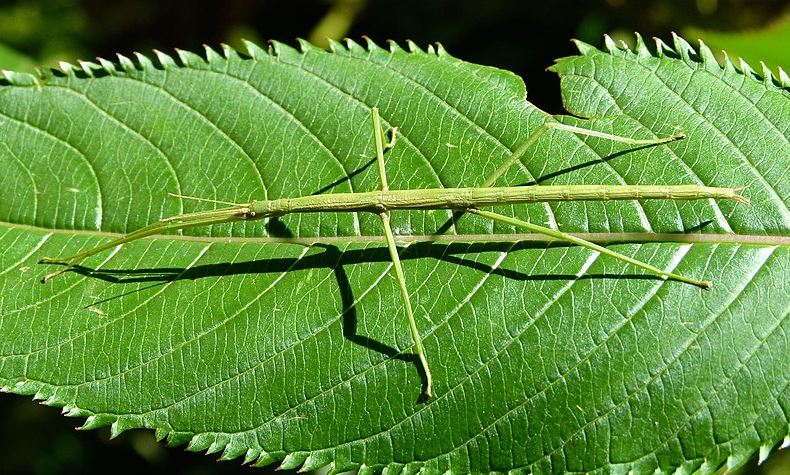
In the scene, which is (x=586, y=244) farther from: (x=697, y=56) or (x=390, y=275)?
(x=697, y=56)

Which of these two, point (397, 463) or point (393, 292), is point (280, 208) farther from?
point (397, 463)

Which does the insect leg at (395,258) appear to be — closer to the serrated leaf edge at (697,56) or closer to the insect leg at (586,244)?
the insect leg at (586,244)

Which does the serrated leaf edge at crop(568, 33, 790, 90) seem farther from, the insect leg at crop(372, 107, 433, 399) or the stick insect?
the insect leg at crop(372, 107, 433, 399)

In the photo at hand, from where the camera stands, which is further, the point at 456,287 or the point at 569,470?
the point at 456,287

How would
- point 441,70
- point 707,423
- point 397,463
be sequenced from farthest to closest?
1. point 441,70
2. point 397,463
3. point 707,423

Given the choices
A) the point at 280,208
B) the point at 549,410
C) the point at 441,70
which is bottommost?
the point at 549,410

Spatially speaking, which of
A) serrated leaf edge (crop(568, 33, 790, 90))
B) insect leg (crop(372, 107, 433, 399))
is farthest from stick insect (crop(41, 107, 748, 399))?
serrated leaf edge (crop(568, 33, 790, 90))

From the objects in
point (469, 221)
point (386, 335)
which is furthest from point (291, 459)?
point (469, 221)

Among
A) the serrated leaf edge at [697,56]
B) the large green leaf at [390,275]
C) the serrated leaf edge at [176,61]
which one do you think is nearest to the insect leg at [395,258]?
the large green leaf at [390,275]

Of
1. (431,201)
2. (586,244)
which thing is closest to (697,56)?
(586,244)
